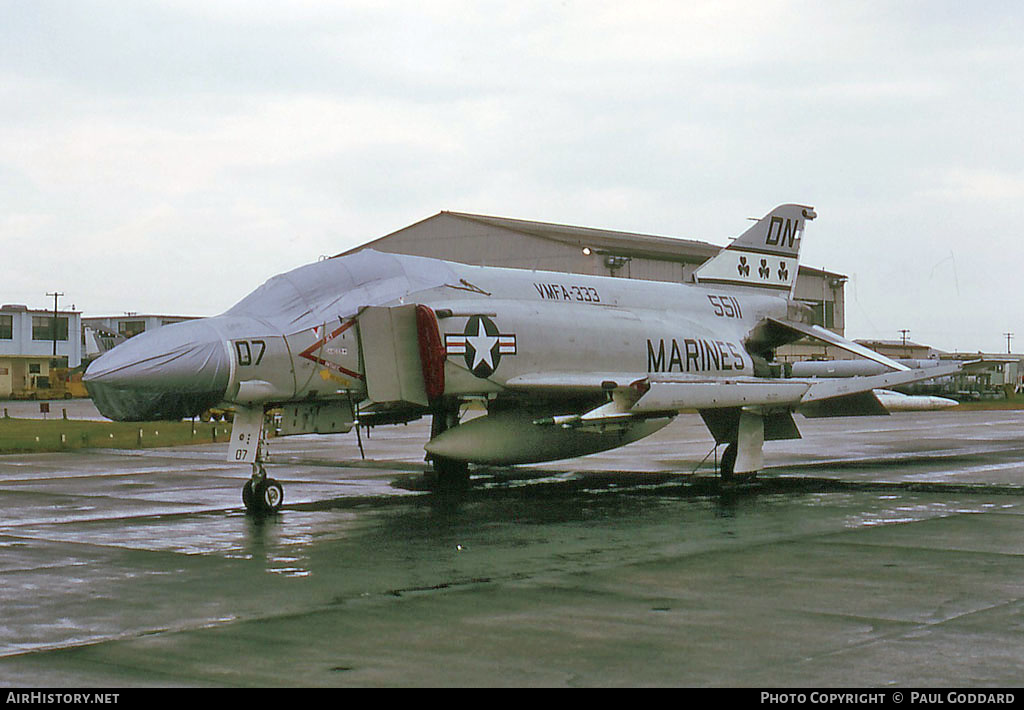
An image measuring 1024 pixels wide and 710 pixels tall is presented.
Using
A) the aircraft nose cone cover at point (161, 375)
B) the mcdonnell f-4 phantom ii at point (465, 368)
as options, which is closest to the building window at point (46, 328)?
the mcdonnell f-4 phantom ii at point (465, 368)

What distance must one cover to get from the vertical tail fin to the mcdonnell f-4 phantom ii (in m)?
1.19

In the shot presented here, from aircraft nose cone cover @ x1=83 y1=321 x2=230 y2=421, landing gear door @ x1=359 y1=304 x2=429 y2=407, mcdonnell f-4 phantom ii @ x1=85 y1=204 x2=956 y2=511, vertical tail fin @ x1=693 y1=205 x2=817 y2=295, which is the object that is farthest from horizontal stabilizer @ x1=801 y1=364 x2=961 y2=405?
aircraft nose cone cover @ x1=83 y1=321 x2=230 y2=421

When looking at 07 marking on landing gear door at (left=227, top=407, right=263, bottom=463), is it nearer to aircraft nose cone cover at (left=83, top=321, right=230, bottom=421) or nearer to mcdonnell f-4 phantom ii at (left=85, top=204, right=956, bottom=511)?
mcdonnell f-4 phantom ii at (left=85, top=204, right=956, bottom=511)

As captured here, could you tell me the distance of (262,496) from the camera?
12203 millimetres

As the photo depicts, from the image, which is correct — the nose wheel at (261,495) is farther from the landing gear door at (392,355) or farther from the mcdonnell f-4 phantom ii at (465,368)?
the landing gear door at (392,355)

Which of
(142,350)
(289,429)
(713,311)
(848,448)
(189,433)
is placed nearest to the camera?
(142,350)

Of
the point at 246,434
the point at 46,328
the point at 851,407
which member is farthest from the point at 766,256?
the point at 46,328

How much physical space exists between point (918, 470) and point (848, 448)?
5672mm

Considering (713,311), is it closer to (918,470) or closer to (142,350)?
(918,470)

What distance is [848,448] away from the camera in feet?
77.0

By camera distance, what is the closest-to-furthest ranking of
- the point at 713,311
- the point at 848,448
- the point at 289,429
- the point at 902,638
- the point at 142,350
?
Answer: the point at 902,638, the point at 142,350, the point at 289,429, the point at 713,311, the point at 848,448

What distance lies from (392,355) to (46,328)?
83.6 m
